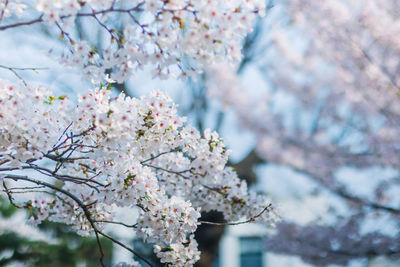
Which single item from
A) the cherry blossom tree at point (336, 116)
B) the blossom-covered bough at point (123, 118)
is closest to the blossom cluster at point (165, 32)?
the blossom-covered bough at point (123, 118)

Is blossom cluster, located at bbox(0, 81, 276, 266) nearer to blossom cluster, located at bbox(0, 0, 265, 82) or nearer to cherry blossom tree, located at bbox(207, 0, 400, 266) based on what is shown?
blossom cluster, located at bbox(0, 0, 265, 82)

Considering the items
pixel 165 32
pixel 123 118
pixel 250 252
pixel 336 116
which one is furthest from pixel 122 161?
pixel 250 252

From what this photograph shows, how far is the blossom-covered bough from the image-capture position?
6.57ft

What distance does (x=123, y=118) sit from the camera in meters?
2.23

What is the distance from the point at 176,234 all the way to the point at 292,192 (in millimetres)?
8210

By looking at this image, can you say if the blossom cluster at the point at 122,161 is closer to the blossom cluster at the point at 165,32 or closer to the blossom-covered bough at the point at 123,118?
the blossom-covered bough at the point at 123,118

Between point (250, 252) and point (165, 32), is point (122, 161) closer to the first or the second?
point (165, 32)

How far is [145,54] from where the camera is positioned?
2105 millimetres

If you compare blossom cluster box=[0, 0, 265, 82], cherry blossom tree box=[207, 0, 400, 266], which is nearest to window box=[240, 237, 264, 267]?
cherry blossom tree box=[207, 0, 400, 266]

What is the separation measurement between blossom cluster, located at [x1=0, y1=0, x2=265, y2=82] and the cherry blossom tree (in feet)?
17.5

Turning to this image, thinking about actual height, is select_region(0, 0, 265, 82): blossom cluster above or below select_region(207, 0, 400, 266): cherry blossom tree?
below

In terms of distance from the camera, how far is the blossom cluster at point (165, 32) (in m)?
1.96

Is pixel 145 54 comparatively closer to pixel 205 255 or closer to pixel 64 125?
pixel 64 125

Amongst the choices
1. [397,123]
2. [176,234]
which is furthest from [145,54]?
[397,123]
